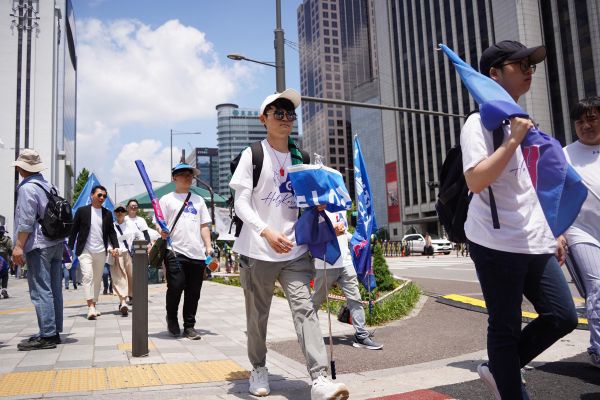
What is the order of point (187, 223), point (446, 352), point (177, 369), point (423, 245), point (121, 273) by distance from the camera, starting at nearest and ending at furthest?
point (177, 369) → point (446, 352) → point (187, 223) → point (121, 273) → point (423, 245)

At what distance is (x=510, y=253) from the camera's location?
8.38ft

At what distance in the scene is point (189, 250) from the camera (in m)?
6.17

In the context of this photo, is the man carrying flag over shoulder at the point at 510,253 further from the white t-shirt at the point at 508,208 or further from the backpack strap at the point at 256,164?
the backpack strap at the point at 256,164

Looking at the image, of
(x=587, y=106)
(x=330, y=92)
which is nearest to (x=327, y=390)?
(x=587, y=106)

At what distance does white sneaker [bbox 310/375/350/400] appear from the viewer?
9.73 feet

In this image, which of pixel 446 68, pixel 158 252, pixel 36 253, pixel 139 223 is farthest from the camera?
pixel 446 68

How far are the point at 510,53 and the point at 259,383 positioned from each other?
8.91 feet

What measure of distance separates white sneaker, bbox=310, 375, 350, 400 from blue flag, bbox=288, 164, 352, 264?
79 cm

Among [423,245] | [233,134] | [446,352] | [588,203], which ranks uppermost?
[233,134]

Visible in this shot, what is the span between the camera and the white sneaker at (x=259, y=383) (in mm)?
3576

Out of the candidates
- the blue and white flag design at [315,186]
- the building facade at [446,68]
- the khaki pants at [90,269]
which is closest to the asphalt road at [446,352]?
the blue and white flag design at [315,186]

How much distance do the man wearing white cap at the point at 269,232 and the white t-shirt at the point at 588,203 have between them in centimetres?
220

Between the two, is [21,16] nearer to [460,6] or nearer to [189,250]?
[460,6]

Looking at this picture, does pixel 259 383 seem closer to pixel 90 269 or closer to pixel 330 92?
pixel 90 269
